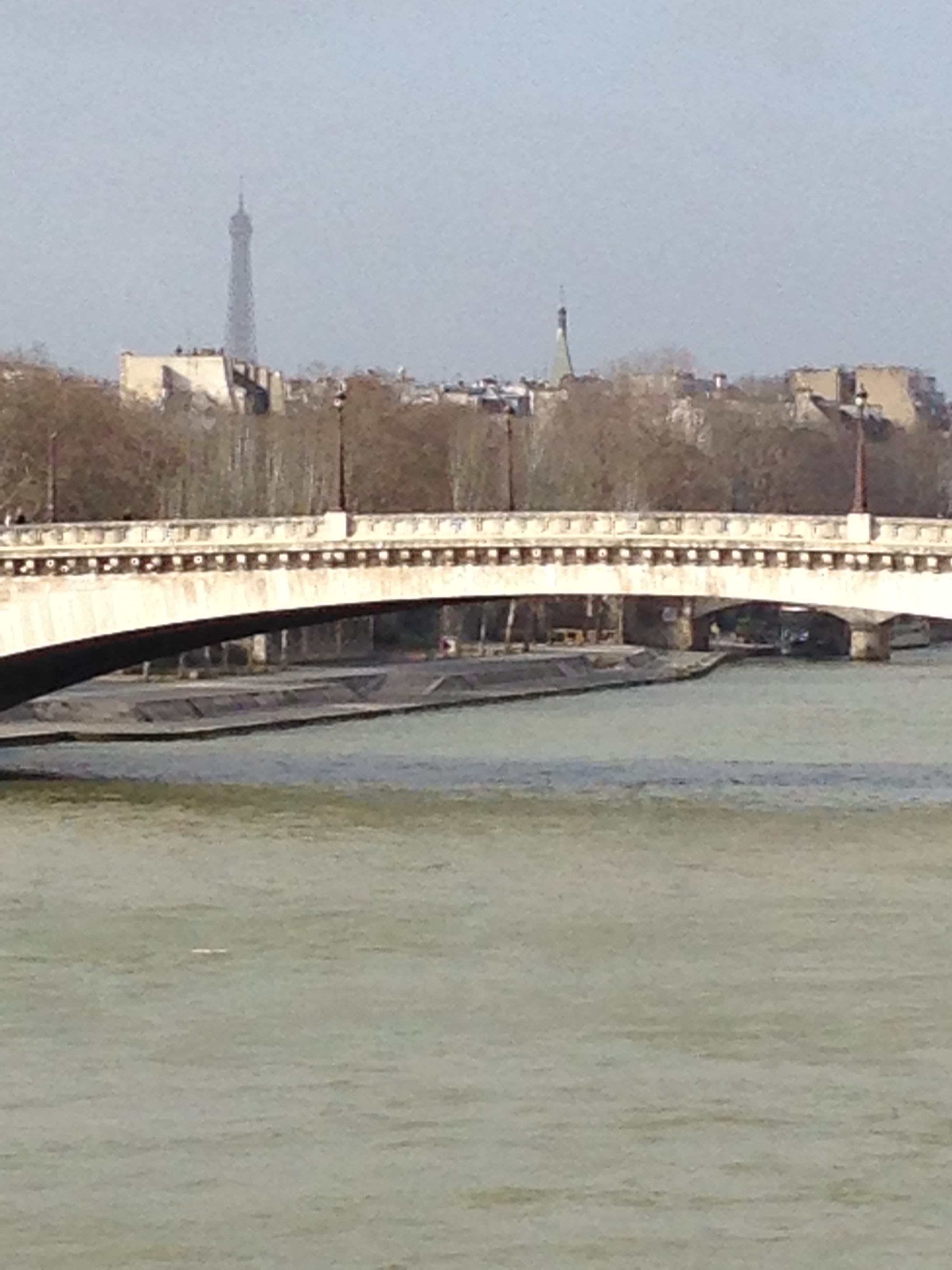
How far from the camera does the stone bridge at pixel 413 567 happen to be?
31.9 metres

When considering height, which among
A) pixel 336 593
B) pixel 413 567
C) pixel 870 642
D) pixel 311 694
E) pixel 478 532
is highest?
pixel 478 532

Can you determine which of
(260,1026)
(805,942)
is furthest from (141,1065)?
(805,942)

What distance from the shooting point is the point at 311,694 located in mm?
48125

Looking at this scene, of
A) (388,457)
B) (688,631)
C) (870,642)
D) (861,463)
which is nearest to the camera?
(861,463)

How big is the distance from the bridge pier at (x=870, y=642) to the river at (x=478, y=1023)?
108 ft

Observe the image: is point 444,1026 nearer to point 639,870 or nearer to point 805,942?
point 805,942

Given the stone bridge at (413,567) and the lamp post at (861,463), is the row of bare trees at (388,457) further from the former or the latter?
the lamp post at (861,463)

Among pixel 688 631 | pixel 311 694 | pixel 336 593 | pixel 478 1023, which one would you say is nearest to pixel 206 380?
pixel 688 631

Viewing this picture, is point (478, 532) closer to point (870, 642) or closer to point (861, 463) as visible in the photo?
point (861, 463)

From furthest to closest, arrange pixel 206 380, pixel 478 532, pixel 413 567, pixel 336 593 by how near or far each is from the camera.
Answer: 1. pixel 206 380
2. pixel 336 593
3. pixel 413 567
4. pixel 478 532

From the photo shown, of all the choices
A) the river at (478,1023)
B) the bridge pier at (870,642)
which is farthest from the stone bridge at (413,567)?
the bridge pier at (870,642)

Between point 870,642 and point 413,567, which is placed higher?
point 413,567

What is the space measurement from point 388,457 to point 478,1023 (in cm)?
3942

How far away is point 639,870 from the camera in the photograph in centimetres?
2705
